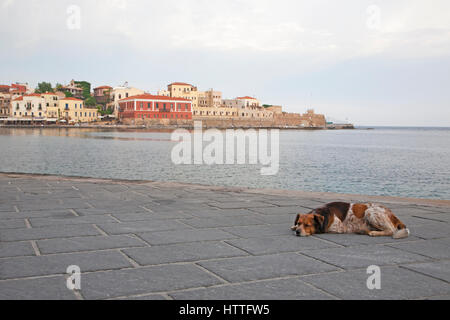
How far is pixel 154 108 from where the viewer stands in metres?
86.0

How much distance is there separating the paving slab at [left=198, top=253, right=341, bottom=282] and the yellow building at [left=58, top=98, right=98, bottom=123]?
9198 centimetres

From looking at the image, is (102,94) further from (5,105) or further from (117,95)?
(5,105)

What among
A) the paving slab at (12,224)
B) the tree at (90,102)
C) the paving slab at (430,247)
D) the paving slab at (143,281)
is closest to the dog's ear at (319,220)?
the paving slab at (430,247)

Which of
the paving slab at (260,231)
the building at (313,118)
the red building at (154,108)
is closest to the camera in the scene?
the paving slab at (260,231)

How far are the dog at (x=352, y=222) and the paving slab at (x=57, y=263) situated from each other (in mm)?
1734

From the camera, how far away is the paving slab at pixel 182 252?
10.3 feet

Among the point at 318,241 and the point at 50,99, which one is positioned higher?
the point at 50,99

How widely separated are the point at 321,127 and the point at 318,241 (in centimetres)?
14216

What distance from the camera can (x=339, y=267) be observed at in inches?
119

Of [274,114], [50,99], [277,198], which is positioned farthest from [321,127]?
[277,198]

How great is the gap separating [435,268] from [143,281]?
206 cm

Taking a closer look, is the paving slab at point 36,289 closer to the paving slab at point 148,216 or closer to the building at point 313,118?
the paving slab at point 148,216

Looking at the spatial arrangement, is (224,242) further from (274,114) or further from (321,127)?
(321,127)

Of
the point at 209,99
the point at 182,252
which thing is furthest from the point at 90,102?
the point at 182,252
